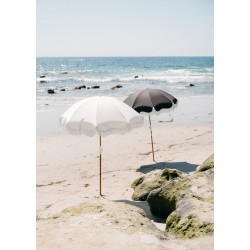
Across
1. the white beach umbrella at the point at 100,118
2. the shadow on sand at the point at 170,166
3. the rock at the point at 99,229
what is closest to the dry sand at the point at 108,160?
the shadow on sand at the point at 170,166

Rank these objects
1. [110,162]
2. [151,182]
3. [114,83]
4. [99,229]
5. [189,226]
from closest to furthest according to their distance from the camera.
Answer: [99,229] → [189,226] → [151,182] → [110,162] → [114,83]

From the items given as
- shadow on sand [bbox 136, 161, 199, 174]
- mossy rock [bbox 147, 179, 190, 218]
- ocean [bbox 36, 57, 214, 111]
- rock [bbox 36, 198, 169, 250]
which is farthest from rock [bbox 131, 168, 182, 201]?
ocean [bbox 36, 57, 214, 111]

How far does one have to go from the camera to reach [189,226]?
14.5 feet

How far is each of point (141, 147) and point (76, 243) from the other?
8.04 meters

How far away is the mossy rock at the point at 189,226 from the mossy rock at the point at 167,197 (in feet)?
2.92

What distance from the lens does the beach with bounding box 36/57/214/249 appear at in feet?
13.1

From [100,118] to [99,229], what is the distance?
9.50ft

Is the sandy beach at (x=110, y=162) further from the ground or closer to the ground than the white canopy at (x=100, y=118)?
closer to the ground

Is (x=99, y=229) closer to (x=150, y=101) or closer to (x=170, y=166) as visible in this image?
(x=150, y=101)

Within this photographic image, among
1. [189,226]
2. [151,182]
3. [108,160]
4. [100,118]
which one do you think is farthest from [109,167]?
[189,226]

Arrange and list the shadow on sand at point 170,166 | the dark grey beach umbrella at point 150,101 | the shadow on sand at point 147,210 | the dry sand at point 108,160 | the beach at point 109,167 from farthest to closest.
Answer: the shadow on sand at point 170,166, the dark grey beach umbrella at point 150,101, the dry sand at point 108,160, the shadow on sand at point 147,210, the beach at point 109,167

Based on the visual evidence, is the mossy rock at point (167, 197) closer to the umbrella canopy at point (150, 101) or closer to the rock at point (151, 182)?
the rock at point (151, 182)

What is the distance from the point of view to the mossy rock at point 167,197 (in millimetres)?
5793
